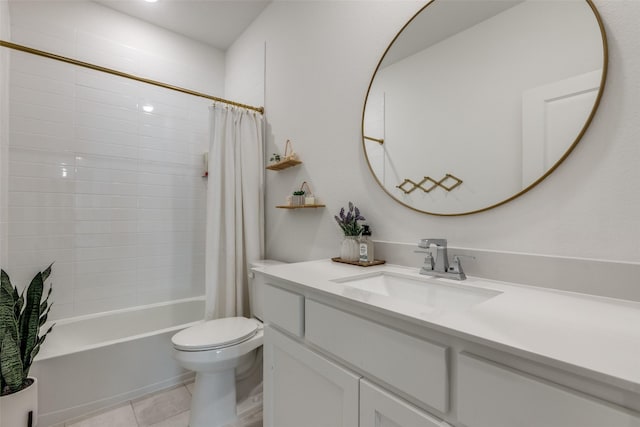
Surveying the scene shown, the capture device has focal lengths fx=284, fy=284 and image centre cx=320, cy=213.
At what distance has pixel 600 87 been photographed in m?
0.80

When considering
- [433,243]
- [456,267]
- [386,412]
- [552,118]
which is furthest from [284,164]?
[386,412]

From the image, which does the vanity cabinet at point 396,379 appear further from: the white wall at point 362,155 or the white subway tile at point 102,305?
the white subway tile at point 102,305

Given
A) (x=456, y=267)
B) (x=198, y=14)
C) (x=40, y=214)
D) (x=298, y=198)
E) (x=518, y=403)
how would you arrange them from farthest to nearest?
1. (x=198, y=14)
2. (x=40, y=214)
3. (x=298, y=198)
4. (x=456, y=267)
5. (x=518, y=403)

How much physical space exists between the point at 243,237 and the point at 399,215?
1.19 m

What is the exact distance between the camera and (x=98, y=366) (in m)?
1.69

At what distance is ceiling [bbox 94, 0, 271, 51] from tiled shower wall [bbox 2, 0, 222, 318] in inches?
8.8

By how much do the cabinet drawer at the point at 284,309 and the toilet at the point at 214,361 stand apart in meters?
0.49

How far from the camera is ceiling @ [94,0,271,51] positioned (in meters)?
2.23

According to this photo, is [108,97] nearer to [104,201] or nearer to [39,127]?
[39,127]

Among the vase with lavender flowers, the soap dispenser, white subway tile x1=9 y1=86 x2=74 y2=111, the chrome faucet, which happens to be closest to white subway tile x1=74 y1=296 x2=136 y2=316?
white subway tile x1=9 y1=86 x2=74 y2=111

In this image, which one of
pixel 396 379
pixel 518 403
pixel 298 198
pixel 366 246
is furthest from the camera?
pixel 298 198

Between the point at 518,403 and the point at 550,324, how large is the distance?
195 mm

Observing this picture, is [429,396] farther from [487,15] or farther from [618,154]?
[487,15]

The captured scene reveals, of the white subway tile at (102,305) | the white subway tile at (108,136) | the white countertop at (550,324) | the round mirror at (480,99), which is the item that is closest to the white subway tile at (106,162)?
the white subway tile at (108,136)
